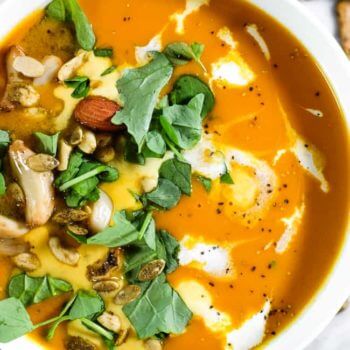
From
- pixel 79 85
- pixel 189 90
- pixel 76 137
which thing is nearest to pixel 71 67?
pixel 79 85

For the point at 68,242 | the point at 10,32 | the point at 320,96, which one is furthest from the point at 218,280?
the point at 10,32

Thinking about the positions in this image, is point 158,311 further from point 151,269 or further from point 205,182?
point 205,182

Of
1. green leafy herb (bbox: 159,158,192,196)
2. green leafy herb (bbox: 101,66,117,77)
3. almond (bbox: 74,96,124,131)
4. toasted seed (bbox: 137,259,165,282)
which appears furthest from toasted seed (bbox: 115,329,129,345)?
green leafy herb (bbox: 101,66,117,77)

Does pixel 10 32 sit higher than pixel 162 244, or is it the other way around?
pixel 10 32

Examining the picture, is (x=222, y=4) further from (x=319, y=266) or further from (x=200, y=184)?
(x=319, y=266)

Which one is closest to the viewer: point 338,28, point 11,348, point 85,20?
point 85,20

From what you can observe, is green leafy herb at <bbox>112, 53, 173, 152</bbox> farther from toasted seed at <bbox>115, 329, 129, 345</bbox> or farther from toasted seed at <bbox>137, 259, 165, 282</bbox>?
toasted seed at <bbox>115, 329, 129, 345</bbox>

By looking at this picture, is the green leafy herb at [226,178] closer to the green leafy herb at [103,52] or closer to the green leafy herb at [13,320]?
the green leafy herb at [103,52]
